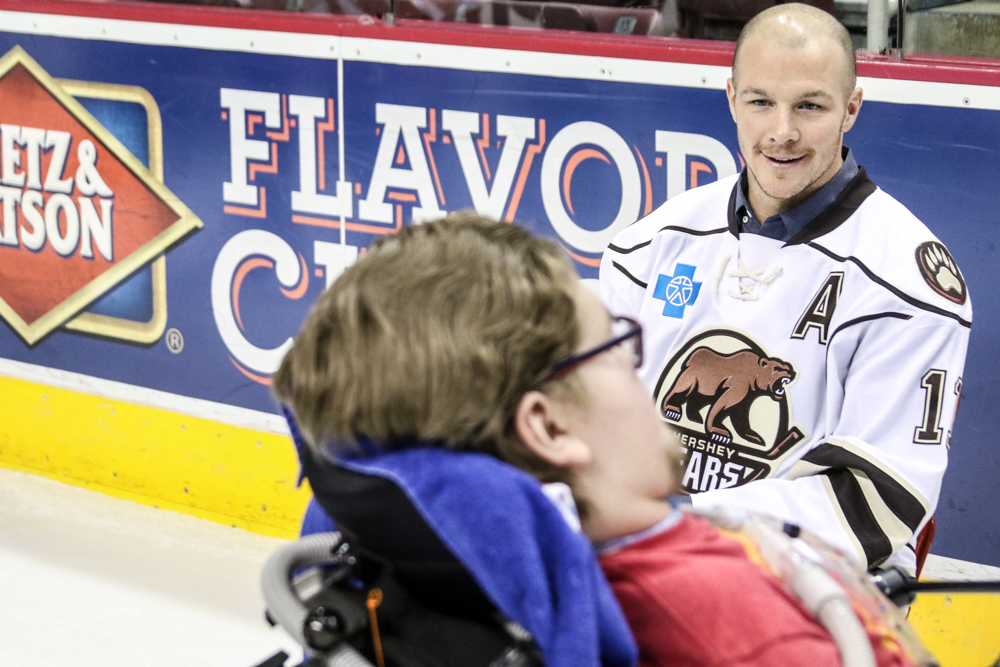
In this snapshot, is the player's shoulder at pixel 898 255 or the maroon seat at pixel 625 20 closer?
the player's shoulder at pixel 898 255

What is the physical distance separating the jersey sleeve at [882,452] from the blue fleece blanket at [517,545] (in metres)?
→ 0.83

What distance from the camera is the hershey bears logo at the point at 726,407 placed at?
184 cm

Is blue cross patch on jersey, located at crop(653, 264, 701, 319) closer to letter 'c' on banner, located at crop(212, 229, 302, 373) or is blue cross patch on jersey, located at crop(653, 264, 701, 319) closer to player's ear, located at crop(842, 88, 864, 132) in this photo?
player's ear, located at crop(842, 88, 864, 132)

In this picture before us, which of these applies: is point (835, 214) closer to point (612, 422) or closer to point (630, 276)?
point (630, 276)

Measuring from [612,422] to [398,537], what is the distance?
19 centimetres

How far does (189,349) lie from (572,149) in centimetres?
140

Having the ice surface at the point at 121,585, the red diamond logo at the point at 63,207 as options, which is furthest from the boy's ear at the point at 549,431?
the red diamond logo at the point at 63,207

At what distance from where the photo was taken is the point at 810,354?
70.9 inches

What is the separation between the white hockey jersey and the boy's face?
73 cm

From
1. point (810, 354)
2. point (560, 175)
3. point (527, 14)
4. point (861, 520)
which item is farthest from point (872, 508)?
point (527, 14)

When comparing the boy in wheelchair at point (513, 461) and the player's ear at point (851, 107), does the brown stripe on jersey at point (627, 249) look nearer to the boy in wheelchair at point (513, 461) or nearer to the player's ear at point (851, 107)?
the player's ear at point (851, 107)

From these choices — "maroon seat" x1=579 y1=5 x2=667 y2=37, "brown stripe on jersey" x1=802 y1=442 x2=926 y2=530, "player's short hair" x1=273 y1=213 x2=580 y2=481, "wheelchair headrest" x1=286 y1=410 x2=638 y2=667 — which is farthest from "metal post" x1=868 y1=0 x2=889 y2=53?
"wheelchair headrest" x1=286 y1=410 x2=638 y2=667

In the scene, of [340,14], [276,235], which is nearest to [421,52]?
[340,14]

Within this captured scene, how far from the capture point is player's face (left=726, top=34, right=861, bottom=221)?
1.83m
